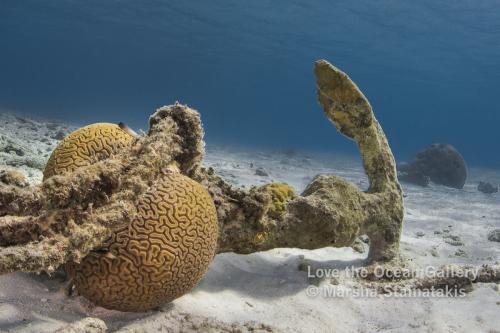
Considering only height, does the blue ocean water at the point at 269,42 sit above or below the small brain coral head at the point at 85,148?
above

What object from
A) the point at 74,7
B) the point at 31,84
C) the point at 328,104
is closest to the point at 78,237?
the point at 328,104

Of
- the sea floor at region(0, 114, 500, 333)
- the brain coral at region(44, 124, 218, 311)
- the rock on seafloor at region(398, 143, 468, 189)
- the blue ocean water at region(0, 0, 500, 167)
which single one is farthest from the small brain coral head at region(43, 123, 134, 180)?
the blue ocean water at region(0, 0, 500, 167)

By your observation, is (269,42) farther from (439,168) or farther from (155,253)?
(155,253)

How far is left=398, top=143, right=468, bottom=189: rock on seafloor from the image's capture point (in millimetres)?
20703

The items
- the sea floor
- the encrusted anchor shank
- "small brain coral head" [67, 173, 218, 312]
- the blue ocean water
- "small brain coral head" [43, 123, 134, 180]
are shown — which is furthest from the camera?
the blue ocean water

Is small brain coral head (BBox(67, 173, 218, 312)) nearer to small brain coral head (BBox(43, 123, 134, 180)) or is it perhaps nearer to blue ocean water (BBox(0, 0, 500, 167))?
small brain coral head (BBox(43, 123, 134, 180))

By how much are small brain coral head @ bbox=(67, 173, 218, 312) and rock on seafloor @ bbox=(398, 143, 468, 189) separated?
19270 mm

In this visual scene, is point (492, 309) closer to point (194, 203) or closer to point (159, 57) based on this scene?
point (194, 203)

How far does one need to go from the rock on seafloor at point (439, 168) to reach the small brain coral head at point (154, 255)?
19270 millimetres

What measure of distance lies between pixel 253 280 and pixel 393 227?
2303 mm

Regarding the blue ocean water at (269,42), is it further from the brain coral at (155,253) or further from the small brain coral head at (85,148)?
the brain coral at (155,253)

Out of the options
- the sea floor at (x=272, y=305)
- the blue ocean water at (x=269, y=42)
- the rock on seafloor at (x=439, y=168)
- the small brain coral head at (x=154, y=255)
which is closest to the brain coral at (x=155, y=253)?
the small brain coral head at (x=154, y=255)

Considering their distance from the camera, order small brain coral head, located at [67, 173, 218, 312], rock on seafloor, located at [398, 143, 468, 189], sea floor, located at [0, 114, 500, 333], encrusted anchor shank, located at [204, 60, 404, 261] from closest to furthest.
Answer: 1. small brain coral head, located at [67, 173, 218, 312]
2. sea floor, located at [0, 114, 500, 333]
3. encrusted anchor shank, located at [204, 60, 404, 261]
4. rock on seafloor, located at [398, 143, 468, 189]

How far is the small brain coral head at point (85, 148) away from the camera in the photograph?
371 centimetres
